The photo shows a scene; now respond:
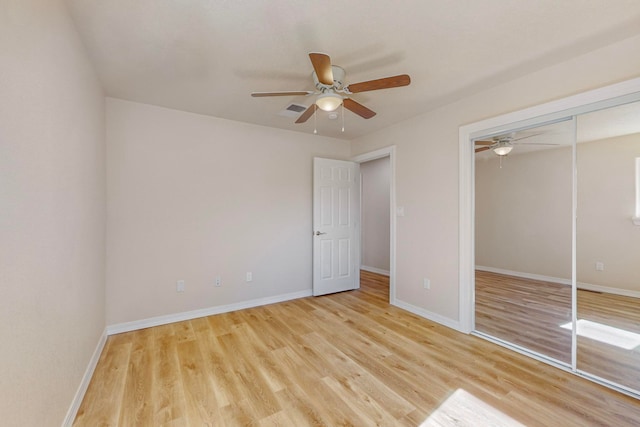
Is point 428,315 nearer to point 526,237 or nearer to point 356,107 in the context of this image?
point 526,237

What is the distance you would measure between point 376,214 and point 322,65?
13.8 feet

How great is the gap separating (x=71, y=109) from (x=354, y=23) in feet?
6.27

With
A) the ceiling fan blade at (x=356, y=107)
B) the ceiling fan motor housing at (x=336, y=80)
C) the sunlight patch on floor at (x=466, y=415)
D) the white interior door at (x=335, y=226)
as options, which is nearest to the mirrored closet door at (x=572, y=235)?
the sunlight patch on floor at (x=466, y=415)

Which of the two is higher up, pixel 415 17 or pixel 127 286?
pixel 415 17

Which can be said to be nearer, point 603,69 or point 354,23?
point 354,23

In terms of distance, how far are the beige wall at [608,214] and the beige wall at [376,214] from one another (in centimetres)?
322

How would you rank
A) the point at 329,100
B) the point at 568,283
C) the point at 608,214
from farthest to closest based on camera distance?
the point at 568,283, the point at 329,100, the point at 608,214

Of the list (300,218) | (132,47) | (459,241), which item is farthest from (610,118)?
(132,47)

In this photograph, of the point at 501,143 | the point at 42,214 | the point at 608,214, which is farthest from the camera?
the point at 501,143

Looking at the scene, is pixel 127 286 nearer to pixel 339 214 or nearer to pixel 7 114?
pixel 7 114

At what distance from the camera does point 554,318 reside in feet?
9.60

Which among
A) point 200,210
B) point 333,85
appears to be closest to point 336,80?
point 333,85

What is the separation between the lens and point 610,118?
1992mm

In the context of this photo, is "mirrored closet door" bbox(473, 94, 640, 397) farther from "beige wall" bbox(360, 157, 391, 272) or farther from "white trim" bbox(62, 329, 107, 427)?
"white trim" bbox(62, 329, 107, 427)
